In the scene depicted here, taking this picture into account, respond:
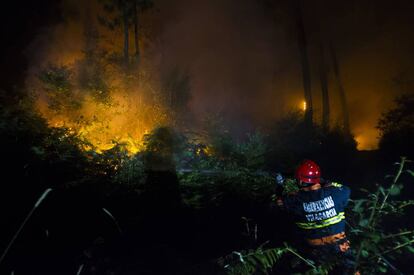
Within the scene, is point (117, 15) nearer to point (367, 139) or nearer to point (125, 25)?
point (125, 25)

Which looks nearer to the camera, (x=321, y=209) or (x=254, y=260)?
(x=254, y=260)

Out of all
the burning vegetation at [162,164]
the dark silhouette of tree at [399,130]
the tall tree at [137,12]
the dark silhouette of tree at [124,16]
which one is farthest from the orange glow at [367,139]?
the dark silhouette of tree at [124,16]

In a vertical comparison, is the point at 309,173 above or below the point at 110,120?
below

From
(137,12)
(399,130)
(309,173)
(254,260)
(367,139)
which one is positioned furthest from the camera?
(367,139)

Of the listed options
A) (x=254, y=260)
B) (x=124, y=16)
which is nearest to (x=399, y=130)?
(x=124, y=16)

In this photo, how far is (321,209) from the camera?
4367 mm

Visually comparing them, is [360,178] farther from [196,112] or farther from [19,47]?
[19,47]

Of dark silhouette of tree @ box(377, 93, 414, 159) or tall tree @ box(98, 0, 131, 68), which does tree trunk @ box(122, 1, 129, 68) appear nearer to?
tall tree @ box(98, 0, 131, 68)

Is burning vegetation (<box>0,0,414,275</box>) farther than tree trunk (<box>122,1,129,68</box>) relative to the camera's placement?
No

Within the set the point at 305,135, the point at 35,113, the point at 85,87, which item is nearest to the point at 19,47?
the point at 85,87

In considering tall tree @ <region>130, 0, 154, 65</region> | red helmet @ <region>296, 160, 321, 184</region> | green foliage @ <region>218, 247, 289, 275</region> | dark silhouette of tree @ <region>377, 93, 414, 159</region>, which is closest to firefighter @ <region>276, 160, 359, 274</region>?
red helmet @ <region>296, 160, 321, 184</region>

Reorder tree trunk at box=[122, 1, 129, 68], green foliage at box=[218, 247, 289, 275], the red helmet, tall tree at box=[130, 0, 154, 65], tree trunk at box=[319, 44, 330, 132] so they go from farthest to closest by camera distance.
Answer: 1. tree trunk at box=[319, 44, 330, 132]
2. tall tree at box=[130, 0, 154, 65]
3. tree trunk at box=[122, 1, 129, 68]
4. the red helmet
5. green foliage at box=[218, 247, 289, 275]

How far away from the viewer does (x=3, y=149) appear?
25.6 ft

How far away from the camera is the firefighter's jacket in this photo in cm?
435
